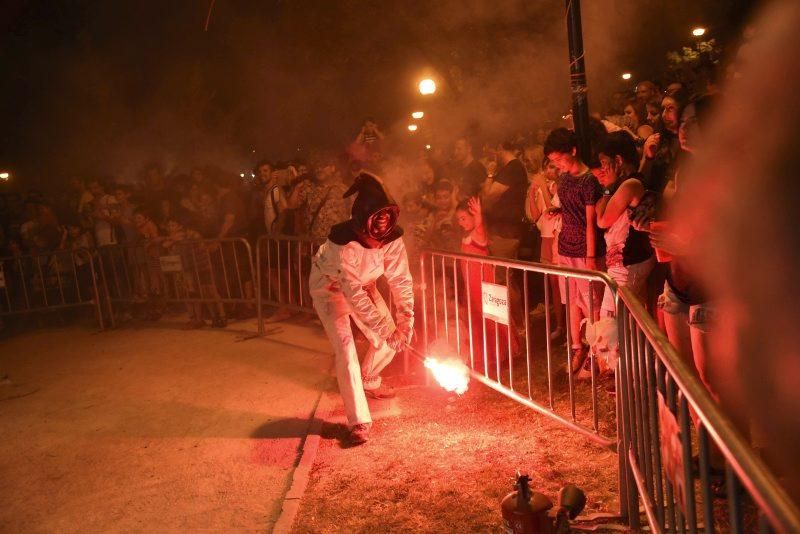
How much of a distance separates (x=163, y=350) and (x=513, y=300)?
16.9 ft

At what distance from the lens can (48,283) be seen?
1195 centimetres

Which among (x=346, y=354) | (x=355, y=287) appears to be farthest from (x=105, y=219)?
(x=355, y=287)

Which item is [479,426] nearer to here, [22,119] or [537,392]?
[537,392]

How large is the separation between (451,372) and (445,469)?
1.00 meters

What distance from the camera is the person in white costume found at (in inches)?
189

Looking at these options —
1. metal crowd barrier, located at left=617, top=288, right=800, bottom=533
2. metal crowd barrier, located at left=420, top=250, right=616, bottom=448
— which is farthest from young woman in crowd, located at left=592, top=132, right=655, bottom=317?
metal crowd barrier, located at left=617, top=288, right=800, bottom=533

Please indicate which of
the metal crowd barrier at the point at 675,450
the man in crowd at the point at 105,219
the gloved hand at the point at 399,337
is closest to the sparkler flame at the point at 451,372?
the gloved hand at the point at 399,337

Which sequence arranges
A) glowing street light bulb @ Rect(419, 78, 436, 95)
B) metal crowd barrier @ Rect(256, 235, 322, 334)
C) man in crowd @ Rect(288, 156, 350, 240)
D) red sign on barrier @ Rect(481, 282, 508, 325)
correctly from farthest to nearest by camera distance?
glowing street light bulb @ Rect(419, 78, 436, 95) < man in crowd @ Rect(288, 156, 350, 240) < metal crowd barrier @ Rect(256, 235, 322, 334) < red sign on barrier @ Rect(481, 282, 508, 325)

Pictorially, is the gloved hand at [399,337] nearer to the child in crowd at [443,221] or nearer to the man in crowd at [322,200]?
the child in crowd at [443,221]

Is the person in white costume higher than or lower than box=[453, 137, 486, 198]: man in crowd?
lower

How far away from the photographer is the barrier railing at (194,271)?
10.0 m

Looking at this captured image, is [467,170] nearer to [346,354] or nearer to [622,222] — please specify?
[622,222]

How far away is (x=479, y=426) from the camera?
198 inches

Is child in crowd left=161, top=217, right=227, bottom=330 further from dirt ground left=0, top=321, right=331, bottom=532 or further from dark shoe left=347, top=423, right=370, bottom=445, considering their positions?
dark shoe left=347, top=423, right=370, bottom=445
